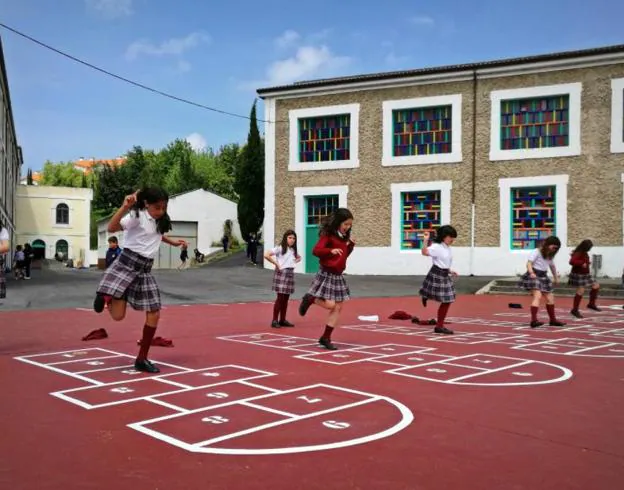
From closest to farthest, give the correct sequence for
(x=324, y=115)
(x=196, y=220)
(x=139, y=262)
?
(x=139, y=262) → (x=324, y=115) → (x=196, y=220)

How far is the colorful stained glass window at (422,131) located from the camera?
2697 centimetres

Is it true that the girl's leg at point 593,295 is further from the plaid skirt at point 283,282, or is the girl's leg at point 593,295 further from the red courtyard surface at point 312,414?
the plaid skirt at point 283,282

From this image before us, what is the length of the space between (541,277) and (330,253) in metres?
4.93

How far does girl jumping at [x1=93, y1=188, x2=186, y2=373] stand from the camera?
262 inches

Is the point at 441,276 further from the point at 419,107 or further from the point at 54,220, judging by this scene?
the point at 54,220

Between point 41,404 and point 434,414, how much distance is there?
313 cm

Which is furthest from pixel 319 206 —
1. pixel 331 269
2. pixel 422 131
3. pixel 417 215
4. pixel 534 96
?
pixel 331 269

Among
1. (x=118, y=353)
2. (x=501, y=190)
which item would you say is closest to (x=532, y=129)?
(x=501, y=190)

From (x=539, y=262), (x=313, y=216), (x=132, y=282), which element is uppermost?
(x=313, y=216)

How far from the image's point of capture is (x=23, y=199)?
58375 mm

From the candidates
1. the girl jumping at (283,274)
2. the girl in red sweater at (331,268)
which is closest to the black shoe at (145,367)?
the girl in red sweater at (331,268)

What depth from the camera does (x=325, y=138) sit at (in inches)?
1145

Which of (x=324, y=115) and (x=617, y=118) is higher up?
(x=324, y=115)

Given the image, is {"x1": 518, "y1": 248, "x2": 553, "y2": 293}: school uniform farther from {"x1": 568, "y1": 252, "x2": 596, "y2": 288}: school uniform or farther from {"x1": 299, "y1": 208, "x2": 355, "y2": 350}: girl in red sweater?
{"x1": 299, "y1": 208, "x2": 355, "y2": 350}: girl in red sweater
